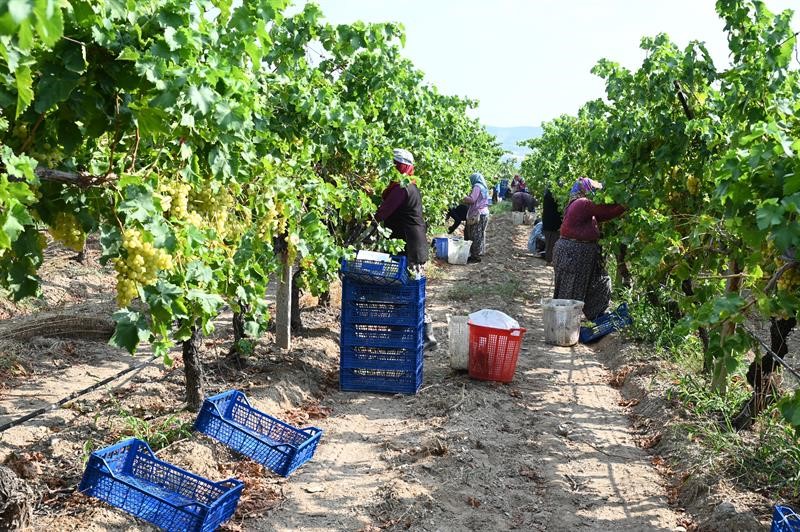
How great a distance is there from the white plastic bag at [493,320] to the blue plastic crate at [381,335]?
0.63 meters

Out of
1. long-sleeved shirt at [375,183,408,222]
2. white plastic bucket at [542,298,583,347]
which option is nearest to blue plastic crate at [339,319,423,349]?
long-sleeved shirt at [375,183,408,222]

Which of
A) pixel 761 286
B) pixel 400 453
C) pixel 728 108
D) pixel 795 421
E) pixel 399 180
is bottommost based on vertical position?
Result: pixel 400 453

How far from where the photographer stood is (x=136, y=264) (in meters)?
2.95

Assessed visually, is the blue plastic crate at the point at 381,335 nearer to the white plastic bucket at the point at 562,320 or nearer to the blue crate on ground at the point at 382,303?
the blue crate on ground at the point at 382,303

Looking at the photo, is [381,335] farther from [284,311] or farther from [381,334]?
[284,311]

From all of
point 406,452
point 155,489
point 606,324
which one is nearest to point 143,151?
point 155,489

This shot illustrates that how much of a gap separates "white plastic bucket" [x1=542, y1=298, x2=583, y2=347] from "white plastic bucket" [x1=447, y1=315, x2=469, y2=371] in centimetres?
195

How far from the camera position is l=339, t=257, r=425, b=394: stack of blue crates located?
6.82 meters

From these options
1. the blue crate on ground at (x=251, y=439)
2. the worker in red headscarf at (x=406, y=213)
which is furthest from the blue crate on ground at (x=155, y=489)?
the worker in red headscarf at (x=406, y=213)

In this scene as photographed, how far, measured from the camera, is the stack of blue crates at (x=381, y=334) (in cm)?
682

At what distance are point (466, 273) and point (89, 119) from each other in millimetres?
12520

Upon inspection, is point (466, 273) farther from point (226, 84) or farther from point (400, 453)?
point (226, 84)

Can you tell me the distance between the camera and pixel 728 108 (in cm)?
604

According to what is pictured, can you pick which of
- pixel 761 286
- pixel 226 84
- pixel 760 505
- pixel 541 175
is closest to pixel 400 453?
pixel 760 505
